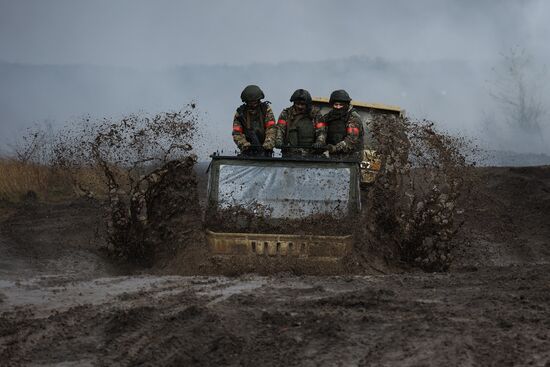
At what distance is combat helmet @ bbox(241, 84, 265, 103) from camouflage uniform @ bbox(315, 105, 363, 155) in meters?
0.97

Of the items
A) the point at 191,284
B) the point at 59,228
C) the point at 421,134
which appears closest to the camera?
the point at 191,284

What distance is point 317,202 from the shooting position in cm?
1046

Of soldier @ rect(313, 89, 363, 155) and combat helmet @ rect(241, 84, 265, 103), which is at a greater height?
combat helmet @ rect(241, 84, 265, 103)

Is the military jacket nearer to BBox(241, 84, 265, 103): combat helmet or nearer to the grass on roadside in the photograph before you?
BBox(241, 84, 265, 103): combat helmet

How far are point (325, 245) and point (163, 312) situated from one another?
3411 mm

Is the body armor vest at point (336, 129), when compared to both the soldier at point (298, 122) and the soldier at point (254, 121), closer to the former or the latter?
the soldier at point (298, 122)

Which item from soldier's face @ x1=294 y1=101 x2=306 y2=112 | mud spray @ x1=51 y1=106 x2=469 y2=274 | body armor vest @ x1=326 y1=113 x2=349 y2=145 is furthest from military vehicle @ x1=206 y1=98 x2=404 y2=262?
body armor vest @ x1=326 y1=113 x2=349 y2=145

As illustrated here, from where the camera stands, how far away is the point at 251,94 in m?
11.6

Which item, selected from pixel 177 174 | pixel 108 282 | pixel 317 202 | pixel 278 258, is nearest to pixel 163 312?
pixel 108 282

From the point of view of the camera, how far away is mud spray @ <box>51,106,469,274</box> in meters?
10.3

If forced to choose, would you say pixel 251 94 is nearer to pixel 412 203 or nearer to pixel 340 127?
pixel 340 127

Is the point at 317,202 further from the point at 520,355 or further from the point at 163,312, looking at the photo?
the point at 520,355

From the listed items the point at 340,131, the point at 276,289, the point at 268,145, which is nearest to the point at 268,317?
the point at 276,289

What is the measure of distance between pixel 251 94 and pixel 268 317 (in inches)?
227
